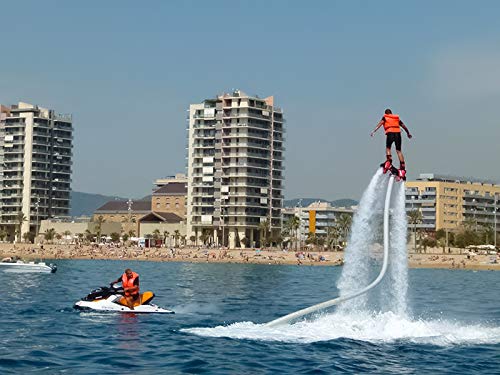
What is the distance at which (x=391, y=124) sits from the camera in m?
30.5

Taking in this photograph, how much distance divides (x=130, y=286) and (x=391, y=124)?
25.7 metres

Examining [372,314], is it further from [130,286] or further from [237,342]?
[130,286]

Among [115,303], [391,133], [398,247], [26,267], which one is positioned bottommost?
[115,303]

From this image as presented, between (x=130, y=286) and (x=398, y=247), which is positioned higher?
(x=398, y=247)

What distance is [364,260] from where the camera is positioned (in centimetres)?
3722

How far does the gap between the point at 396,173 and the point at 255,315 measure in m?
24.1

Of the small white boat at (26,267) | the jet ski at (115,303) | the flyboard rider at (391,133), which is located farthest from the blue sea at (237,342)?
the small white boat at (26,267)

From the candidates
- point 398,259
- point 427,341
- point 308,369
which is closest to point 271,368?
point 308,369

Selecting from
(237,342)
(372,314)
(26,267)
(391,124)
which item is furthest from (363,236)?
(26,267)

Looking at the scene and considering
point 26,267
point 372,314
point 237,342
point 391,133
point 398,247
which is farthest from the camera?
point 26,267

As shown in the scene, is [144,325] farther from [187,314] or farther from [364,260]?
[364,260]

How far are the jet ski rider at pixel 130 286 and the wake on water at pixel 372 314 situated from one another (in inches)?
340

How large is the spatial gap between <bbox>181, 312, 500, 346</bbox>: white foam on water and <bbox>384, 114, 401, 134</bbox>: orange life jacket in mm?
12044

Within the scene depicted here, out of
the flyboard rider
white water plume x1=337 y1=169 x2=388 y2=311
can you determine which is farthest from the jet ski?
the flyboard rider
